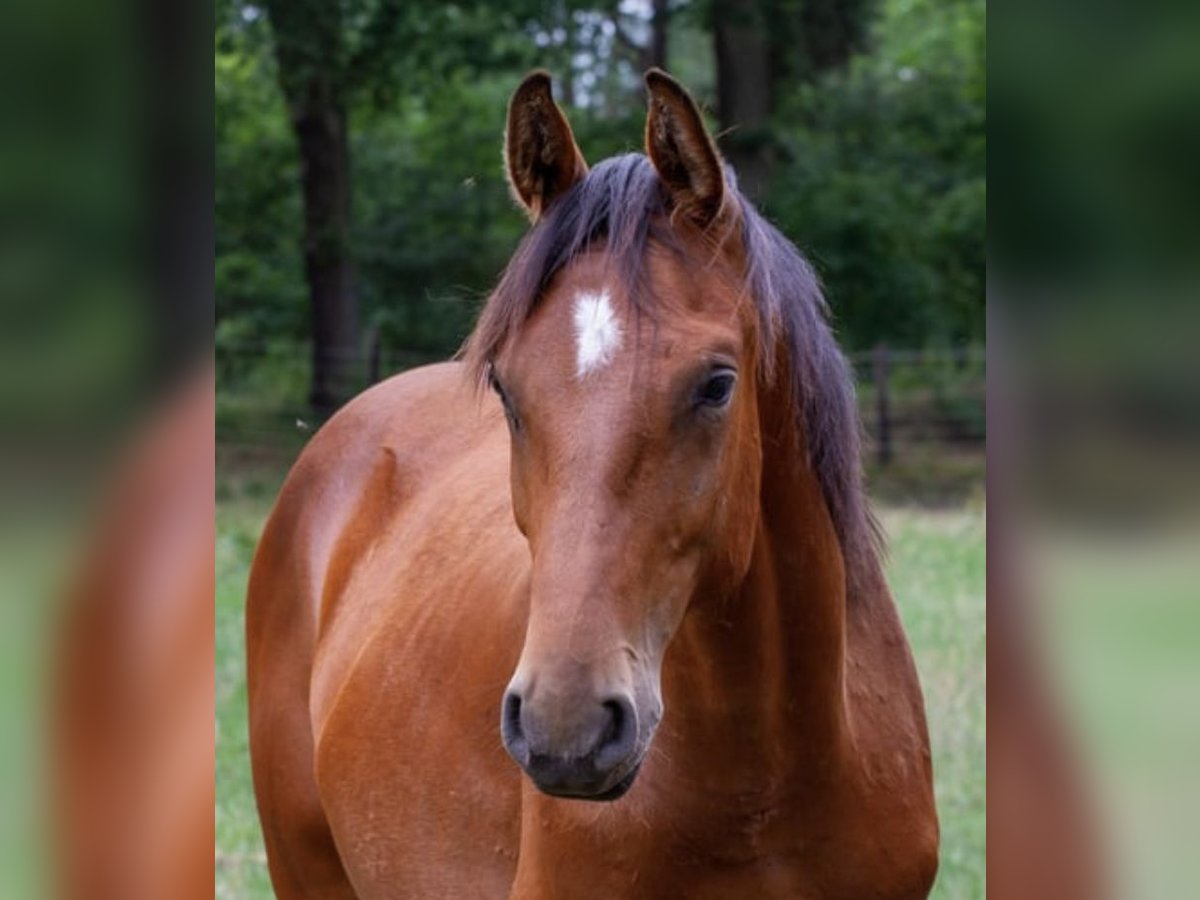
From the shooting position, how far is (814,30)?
50.1 feet

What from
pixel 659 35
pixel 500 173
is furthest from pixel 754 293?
pixel 659 35

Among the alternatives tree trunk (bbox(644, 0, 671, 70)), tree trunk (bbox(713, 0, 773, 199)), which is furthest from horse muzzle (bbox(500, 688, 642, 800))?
tree trunk (bbox(644, 0, 671, 70))

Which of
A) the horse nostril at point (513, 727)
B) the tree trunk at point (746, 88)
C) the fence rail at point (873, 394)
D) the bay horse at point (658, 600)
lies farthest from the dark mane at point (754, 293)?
the fence rail at point (873, 394)

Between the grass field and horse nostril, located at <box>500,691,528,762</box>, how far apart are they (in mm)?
1394

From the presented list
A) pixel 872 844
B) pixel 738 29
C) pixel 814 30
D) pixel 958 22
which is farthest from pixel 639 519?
pixel 958 22

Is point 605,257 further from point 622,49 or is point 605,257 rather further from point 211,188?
point 622,49

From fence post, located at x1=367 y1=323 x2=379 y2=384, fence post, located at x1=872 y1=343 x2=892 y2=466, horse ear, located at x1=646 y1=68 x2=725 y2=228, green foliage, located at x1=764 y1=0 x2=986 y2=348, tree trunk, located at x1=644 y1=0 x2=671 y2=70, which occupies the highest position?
tree trunk, located at x1=644 y1=0 x2=671 y2=70

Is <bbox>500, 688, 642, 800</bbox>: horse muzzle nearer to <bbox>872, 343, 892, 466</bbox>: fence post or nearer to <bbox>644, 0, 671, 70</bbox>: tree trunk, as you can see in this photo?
<bbox>644, 0, 671, 70</bbox>: tree trunk

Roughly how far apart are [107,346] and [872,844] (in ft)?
6.61

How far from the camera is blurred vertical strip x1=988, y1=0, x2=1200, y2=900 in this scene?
56 centimetres

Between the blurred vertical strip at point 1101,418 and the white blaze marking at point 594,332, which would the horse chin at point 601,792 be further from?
the blurred vertical strip at point 1101,418

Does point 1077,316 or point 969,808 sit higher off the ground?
point 1077,316

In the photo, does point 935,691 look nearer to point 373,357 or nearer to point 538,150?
point 538,150

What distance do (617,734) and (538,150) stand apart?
0.94 meters
